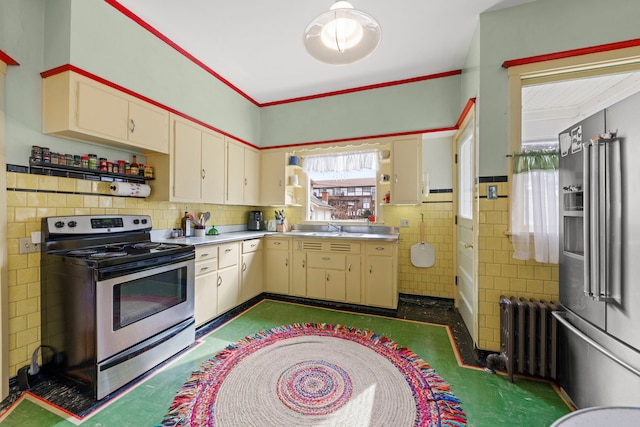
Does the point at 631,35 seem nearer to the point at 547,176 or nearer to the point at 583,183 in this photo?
the point at 547,176

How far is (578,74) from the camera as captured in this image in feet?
6.55

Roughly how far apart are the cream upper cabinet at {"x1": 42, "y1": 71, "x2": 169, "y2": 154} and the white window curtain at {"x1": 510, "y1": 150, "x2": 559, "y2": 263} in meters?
3.11

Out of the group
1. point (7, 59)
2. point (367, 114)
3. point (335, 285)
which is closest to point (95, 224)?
point (7, 59)

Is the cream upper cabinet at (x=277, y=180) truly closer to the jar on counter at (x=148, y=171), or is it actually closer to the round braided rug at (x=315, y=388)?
the jar on counter at (x=148, y=171)

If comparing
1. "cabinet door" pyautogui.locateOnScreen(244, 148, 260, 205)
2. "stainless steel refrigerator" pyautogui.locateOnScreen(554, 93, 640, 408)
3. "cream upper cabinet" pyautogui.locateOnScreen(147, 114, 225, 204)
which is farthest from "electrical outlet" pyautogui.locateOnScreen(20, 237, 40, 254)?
"stainless steel refrigerator" pyautogui.locateOnScreen(554, 93, 640, 408)

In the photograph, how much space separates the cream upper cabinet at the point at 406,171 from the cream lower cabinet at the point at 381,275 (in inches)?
26.3

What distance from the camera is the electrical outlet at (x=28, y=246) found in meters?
1.79

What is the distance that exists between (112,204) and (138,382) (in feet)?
4.78

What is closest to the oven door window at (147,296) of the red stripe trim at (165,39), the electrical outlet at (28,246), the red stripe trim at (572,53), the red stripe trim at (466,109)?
the electrical outlet at (28,246)

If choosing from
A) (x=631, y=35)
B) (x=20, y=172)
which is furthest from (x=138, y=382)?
(x=631, y=35)

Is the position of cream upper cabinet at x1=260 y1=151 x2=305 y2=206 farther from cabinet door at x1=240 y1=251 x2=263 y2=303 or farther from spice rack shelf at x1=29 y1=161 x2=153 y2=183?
spice rack shelf at x1=29 y1=161 x2=153 y2=183

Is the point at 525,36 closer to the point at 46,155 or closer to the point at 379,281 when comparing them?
the point at 379,281

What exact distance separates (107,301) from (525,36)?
3.58 meters

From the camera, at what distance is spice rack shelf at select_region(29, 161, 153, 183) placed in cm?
187
